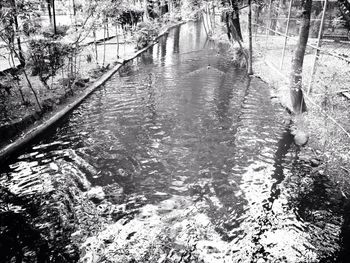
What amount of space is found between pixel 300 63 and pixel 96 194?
6.27 meters

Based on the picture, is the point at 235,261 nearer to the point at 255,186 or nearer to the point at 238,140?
the point at 255,186

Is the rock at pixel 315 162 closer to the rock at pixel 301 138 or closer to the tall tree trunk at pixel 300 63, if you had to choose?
the rock at pixel 301 138

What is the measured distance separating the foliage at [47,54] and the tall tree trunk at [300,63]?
706 centimetres

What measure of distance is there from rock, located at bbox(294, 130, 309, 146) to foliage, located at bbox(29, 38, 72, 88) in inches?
296

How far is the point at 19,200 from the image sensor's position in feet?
16.4

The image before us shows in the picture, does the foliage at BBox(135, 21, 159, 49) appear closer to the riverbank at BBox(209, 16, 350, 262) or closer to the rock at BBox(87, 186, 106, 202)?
the riverbank at BBox(209, 16, 350, 262)

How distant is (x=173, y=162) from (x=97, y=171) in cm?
154

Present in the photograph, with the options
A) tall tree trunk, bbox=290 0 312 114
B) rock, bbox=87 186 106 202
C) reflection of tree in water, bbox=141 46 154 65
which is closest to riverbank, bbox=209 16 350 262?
tall tree trunk, bbox=290 0 312 114

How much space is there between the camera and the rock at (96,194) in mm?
4992

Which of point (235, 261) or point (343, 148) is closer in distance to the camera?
point (235, 261)

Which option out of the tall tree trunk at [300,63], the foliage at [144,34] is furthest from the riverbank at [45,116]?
the tall tree trunk at [300,63]

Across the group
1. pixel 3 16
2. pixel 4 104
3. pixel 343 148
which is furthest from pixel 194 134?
pixel 3 16

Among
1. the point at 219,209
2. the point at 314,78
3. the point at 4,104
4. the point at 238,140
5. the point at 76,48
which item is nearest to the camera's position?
the point at 219,209

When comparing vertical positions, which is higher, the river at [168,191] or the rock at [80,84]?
the rock at [80,84]
